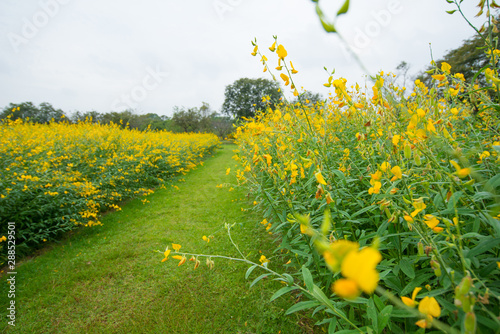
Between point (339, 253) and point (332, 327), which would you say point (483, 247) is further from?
point (339, 253)

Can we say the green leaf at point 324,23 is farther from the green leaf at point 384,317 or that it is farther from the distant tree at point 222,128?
the distant tree at point 222,128

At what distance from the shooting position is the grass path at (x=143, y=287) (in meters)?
2.08

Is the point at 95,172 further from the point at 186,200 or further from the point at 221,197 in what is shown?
the point at 221,197

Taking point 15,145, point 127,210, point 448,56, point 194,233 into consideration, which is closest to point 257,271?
point 194,233

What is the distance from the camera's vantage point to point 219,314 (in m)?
2.12

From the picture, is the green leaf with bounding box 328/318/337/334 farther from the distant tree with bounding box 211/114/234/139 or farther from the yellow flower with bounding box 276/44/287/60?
the distant tree with bounding box 211/114/234/139

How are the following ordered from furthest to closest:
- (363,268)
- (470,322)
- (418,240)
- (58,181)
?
1. (58,181)
2. (418,240)
3. (470,322)
4. (363,268)

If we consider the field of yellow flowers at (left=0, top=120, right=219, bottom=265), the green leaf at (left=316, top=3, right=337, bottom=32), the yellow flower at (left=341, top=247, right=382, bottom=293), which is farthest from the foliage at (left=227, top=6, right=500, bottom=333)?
the field of yellow flowers at (left=0, top=120, right=219, bottom=265)

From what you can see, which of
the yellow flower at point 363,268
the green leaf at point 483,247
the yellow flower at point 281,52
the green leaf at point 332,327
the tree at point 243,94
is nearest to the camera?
the yellow flower at point 363,268

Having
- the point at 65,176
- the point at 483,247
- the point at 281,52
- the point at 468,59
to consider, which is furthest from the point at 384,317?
the point at 468,59

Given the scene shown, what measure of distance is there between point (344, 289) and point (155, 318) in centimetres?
243

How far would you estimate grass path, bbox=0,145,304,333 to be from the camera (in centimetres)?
208

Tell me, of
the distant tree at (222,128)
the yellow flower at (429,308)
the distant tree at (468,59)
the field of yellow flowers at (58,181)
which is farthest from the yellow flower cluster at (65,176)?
the distant tree at (222,128)

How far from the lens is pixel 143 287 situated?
2602mm
